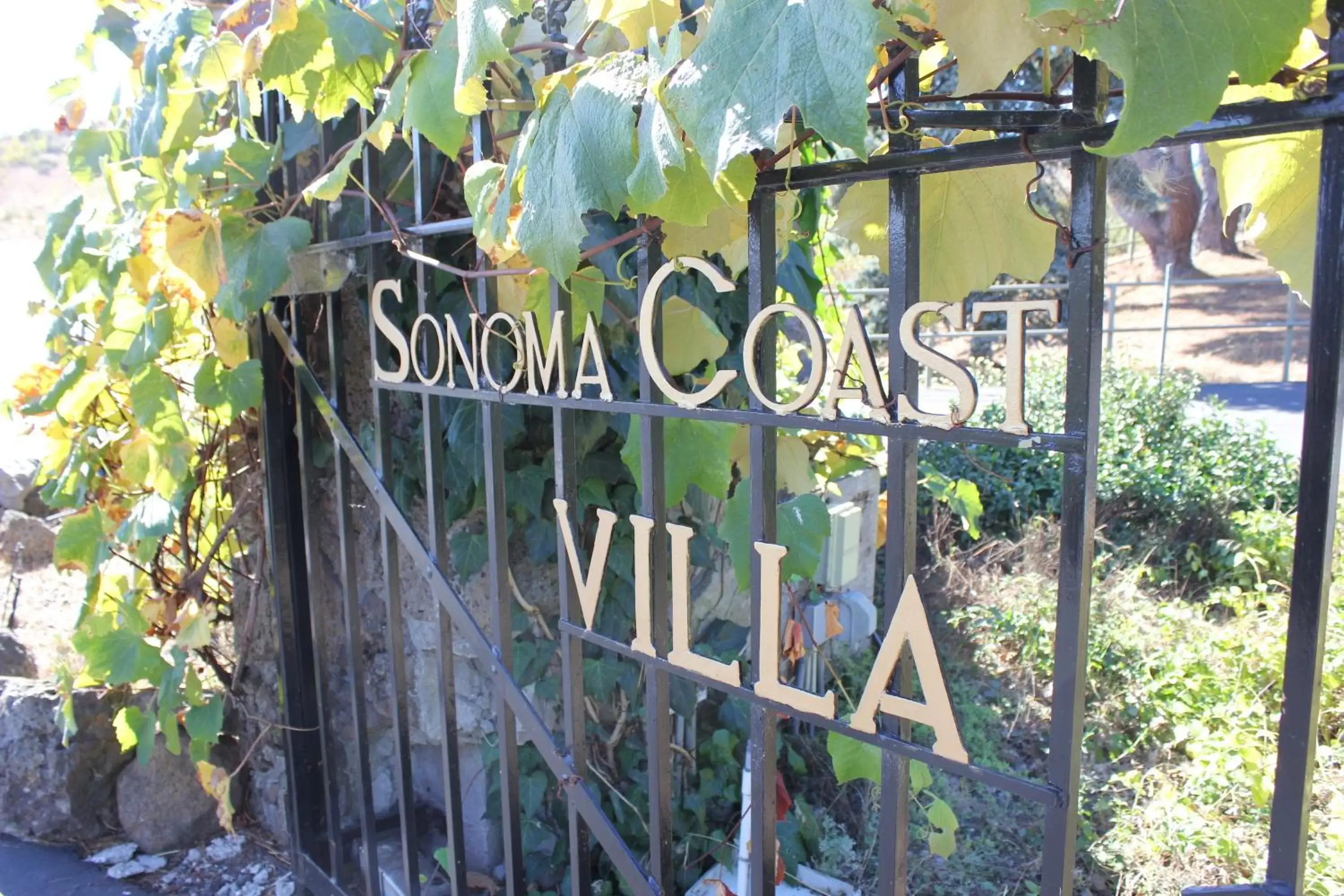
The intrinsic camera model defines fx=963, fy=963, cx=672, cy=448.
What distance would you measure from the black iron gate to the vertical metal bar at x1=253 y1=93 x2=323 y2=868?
11cm

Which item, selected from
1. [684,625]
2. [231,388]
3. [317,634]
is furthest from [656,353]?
[317,634]

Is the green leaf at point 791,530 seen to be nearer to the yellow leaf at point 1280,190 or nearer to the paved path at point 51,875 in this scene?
the yellow leaf at point 1280,190

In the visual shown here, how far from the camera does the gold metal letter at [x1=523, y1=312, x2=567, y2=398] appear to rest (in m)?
1.26

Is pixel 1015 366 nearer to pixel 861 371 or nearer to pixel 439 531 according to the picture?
pixel 861 371

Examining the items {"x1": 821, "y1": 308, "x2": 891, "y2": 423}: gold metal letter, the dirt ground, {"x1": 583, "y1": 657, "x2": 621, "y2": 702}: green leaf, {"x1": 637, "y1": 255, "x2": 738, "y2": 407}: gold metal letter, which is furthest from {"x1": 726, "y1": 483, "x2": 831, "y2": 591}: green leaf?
the dirt ground

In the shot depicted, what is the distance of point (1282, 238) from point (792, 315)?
1.39ft

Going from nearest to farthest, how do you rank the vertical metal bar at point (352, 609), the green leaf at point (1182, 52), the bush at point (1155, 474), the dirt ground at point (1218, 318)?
the green leaf at point (1182, 52)
the vertical metal bar at point (352, 609)
the bush at point (1155, 474)
the dirt ground at point (1218, 318)

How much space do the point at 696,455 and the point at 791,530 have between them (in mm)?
185

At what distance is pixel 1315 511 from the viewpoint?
2.25 ft

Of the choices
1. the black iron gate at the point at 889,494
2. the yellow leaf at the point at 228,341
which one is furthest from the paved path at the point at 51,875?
the yellow leaf at the point at 228,341

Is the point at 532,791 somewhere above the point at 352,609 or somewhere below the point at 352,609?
below

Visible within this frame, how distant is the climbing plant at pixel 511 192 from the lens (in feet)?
2.31

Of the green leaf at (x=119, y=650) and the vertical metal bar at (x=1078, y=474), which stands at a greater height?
the vertical metal bar at (x=1078, y=474)

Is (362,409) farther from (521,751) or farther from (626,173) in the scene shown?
(626,173)
